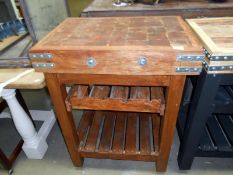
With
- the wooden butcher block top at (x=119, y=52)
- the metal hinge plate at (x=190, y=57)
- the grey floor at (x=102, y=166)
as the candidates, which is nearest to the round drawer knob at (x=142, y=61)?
the wooden butcher block top at (x=119, y=52)

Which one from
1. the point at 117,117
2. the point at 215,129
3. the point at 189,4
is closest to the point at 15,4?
the point at 117,117

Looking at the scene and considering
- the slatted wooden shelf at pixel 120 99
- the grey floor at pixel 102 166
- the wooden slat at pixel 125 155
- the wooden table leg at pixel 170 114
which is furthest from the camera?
the grey floor at pixel 102 166

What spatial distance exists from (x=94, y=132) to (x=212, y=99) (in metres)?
0.75

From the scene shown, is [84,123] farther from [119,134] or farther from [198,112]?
[198,112]

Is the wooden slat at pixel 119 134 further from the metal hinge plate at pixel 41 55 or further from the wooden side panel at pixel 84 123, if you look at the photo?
the metal hinge plate at pixel 41 55

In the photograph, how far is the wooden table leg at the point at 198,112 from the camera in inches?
31.9

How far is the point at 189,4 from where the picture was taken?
4.16ft

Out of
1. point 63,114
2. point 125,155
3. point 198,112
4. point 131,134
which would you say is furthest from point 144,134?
point 63,114

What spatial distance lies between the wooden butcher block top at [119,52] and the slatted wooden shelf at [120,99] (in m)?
0.18

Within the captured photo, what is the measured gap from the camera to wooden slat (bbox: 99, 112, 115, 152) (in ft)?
3.88

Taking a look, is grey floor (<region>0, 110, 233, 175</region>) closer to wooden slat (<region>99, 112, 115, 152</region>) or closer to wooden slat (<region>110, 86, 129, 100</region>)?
wooden slat (<region>99, 112, 115, 152</region>)

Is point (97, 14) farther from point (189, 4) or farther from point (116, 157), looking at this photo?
point (116, 157)

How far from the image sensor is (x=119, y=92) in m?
1.02

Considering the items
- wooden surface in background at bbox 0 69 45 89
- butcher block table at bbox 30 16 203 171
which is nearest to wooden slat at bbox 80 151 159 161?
butcher block table at bbox 30 16 203 171
